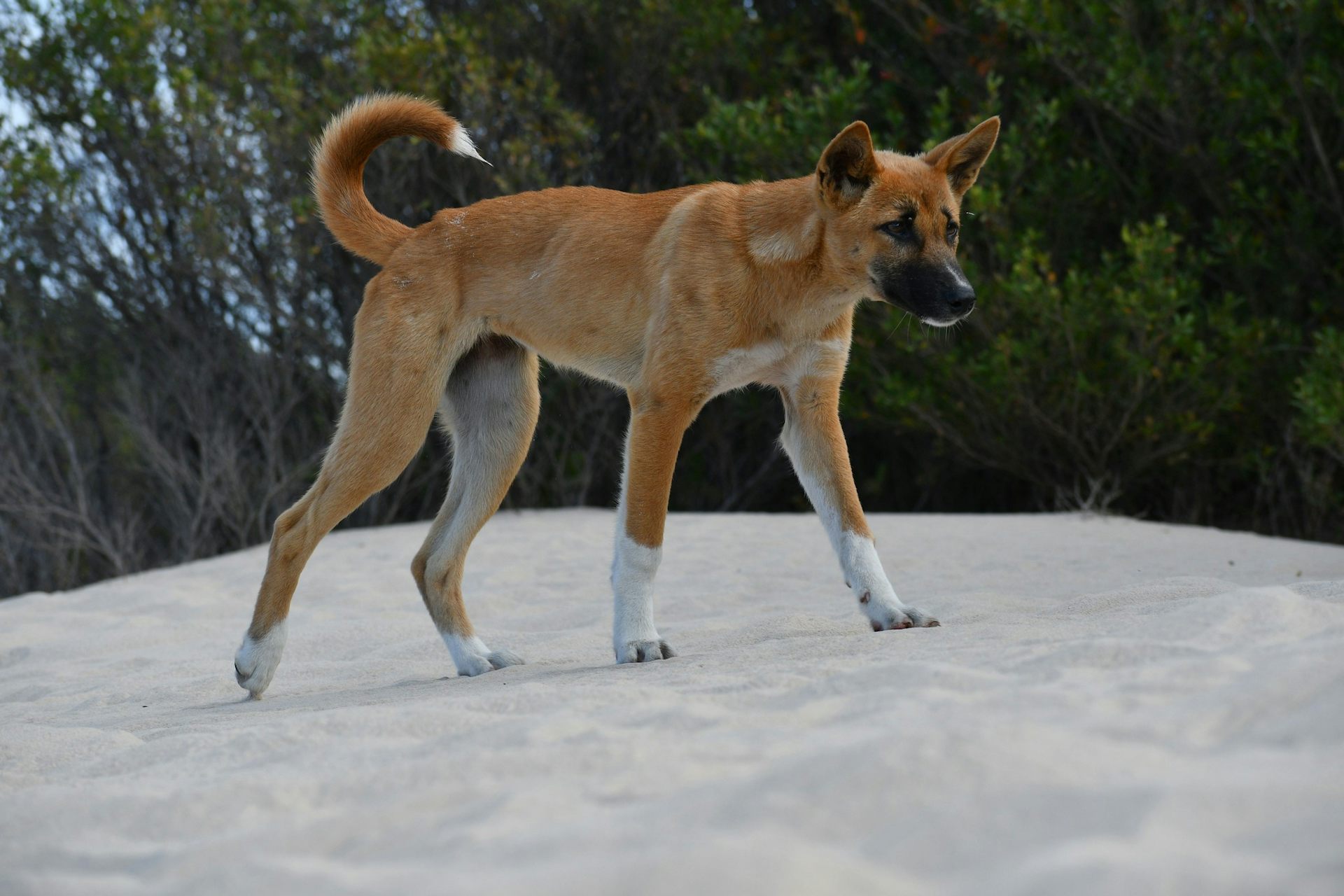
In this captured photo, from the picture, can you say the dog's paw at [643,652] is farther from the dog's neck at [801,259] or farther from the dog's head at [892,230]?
the dog's head at [892,230]

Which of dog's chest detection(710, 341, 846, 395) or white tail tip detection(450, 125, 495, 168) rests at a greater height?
white tail tip detection(450, 125, 495, 168)

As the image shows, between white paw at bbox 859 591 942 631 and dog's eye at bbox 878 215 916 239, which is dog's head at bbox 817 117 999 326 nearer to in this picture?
dog's eye at bbox 878 215 916 239

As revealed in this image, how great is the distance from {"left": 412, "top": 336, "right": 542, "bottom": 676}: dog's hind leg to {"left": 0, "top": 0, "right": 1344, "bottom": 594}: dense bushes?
12.6 ft

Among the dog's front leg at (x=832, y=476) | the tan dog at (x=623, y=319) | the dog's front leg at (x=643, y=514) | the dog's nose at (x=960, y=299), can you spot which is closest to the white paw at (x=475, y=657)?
the tan dog at (x=623, y=319)

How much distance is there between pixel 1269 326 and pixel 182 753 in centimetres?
735

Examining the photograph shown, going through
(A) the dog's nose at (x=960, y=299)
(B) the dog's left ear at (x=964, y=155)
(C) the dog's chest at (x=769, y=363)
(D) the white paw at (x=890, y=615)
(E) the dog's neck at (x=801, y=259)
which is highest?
(B) the dog's left ear at (x=964, y=155)

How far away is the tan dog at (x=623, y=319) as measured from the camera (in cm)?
383

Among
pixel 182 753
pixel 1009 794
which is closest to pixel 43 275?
pixel 182 753

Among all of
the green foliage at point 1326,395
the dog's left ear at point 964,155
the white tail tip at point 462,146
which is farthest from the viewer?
the green foliage at point 1326,395

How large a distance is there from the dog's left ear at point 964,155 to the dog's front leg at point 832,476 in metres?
0.75

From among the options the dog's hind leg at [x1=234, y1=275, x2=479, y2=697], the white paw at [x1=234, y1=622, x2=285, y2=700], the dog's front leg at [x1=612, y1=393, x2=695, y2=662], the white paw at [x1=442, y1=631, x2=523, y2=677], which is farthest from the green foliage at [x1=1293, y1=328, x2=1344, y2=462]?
the white paw at [x1=234, y1=622, x2=285, y2=700]

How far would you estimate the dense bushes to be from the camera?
802 centimetres

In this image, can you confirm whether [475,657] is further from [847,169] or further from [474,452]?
[847,169]

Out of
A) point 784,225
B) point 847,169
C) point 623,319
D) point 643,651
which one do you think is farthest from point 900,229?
point 643,651
